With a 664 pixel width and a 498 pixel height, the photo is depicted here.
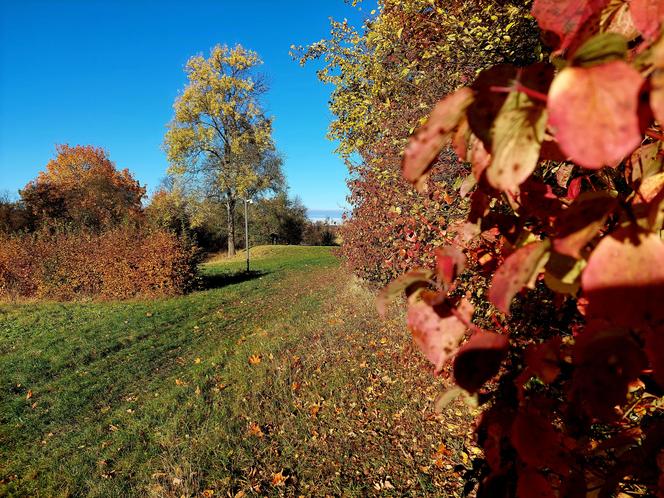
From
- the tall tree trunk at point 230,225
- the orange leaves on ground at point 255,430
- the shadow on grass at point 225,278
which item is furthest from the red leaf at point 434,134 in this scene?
the tall tree trunk at point 230,225

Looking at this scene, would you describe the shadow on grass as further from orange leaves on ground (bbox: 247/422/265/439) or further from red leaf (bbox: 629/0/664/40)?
red leaf (bbox: 629/0/664/40)

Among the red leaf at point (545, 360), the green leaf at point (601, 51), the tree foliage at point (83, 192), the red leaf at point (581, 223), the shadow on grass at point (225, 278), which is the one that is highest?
the tree foliage at point (83, 192)

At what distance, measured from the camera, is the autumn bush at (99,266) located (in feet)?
41.8

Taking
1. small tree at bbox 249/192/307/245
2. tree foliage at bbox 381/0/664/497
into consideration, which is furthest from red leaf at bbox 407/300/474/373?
small tree at bbox 249/192/307/245

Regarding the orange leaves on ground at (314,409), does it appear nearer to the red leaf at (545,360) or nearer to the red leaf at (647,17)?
the red leaf at (545,360)

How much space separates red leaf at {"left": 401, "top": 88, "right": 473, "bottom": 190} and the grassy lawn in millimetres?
3330

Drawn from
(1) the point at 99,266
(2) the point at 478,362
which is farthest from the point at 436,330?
(1) the point at 99,266

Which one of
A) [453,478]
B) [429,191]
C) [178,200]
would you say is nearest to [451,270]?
[453,478]

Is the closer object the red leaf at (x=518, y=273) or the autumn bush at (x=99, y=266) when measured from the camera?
the red leaf at (x=518, y=273)

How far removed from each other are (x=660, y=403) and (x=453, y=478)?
85.1 inches

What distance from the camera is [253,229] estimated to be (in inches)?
1421

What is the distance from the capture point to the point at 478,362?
0.53 meters

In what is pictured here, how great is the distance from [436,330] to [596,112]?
32 centimetres

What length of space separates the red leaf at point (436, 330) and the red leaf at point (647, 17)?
0.43m
